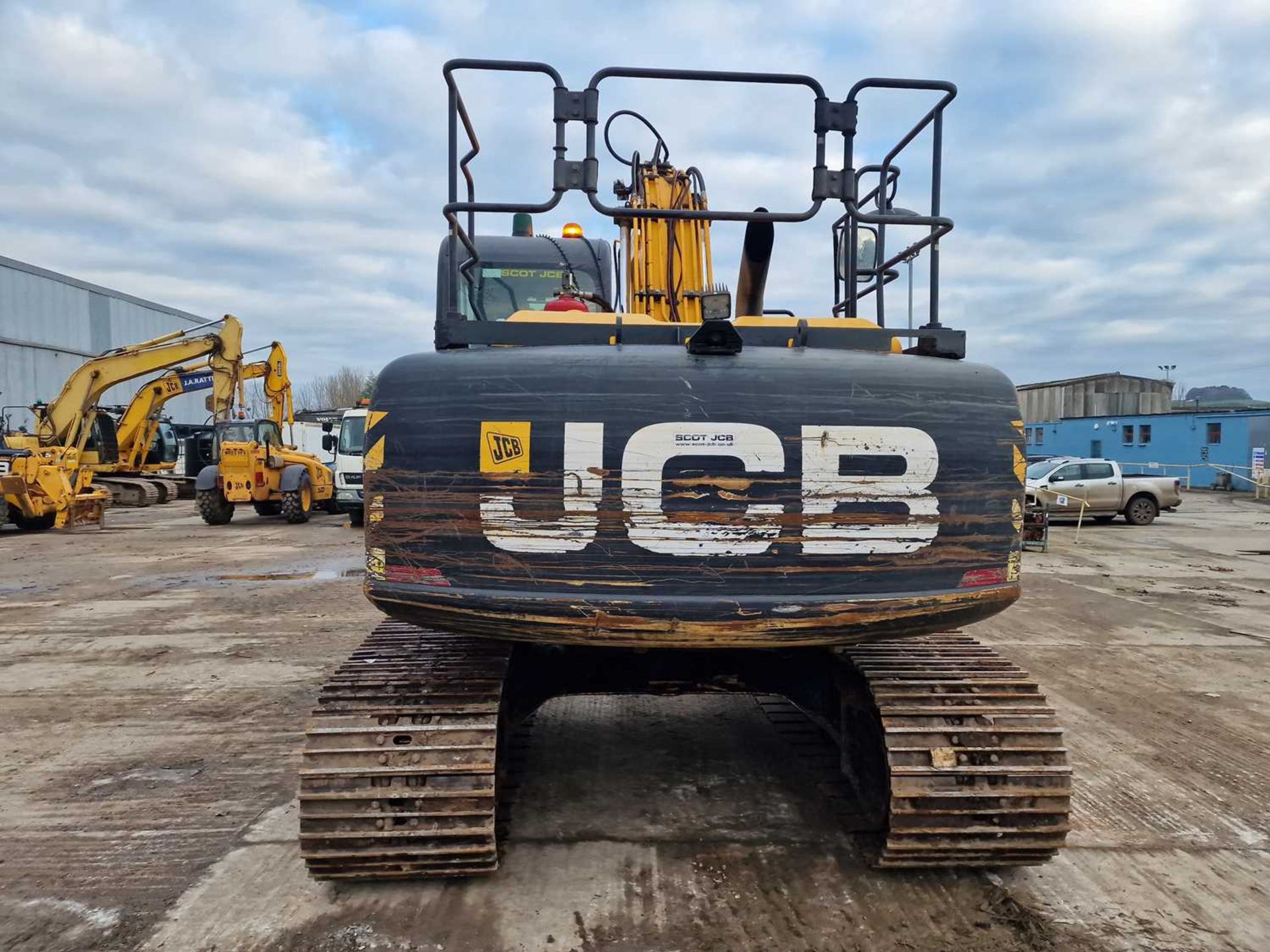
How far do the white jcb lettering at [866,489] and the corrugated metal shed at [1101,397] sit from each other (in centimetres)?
4780

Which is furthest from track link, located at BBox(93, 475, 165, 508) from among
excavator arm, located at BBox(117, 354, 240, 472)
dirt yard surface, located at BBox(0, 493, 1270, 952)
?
dirt yard surface, located at BBox(0, 493, 1270, 952)

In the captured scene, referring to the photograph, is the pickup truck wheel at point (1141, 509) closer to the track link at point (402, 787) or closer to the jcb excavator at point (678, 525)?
the jcb excavator at point (678, 525)

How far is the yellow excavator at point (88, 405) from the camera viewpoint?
15984 mm

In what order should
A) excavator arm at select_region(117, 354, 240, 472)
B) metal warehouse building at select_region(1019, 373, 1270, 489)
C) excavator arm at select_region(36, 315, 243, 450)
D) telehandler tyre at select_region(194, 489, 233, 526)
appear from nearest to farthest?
1. telehandler tyre at select_region(194, 489, 233, 526)
2. excavator arm at select_region(36, 315, 243, 450)
3. excavator arm at select_region(117, 354, 240, 472)
4. metal warehouse building at select_region(1019, 373, 1270, 489)

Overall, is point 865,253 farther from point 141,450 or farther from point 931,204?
point 141,450

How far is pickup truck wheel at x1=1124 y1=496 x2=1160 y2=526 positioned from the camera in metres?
17.2

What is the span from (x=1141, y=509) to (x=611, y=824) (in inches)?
682

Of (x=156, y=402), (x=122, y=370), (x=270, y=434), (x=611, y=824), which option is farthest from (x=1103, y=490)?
(x=156, y=402)

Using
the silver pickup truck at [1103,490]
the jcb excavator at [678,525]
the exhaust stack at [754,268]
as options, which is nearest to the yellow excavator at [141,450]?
the silver pickup truck at [1103,490]

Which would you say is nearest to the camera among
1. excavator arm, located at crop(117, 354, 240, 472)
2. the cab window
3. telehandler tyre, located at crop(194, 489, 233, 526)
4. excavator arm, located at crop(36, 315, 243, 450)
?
telehandler tyre, located at crop(194, 489, 233, 526)

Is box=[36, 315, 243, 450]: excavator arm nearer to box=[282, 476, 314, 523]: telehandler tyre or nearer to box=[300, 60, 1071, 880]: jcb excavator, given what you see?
box=[282, 476, 314, 523]: telehandler tyre

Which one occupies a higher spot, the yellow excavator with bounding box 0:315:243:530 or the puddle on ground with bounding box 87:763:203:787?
the yellow excavator with bounding box 0:315:243:530

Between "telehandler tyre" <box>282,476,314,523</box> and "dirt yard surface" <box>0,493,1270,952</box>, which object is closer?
"dirt yard surface" <box>0,493,1270,952</box>

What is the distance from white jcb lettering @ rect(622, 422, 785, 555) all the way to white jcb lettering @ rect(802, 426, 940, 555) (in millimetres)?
130
